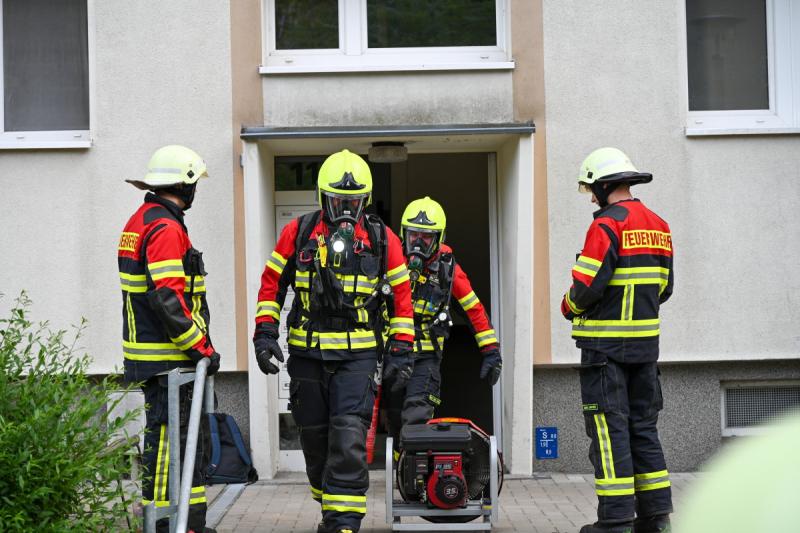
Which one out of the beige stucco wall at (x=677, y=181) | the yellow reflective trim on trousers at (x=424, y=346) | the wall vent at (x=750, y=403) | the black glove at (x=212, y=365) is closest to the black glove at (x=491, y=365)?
the yellow reflective trim on trousers at (x=424, y=346)

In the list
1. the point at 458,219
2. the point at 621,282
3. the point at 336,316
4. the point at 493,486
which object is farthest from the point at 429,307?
the point at 458,219

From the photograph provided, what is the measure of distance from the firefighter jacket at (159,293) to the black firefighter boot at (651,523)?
8.82 feet

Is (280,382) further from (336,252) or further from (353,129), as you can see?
(336,252)

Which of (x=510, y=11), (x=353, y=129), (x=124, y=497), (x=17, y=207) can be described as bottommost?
(x=124, y=497)

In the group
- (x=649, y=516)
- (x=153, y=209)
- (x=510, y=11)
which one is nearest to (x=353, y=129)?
(x=510, y=11)

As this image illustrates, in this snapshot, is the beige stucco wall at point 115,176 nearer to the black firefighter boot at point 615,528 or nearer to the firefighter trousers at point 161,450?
the firefighter trousers at point 161,450

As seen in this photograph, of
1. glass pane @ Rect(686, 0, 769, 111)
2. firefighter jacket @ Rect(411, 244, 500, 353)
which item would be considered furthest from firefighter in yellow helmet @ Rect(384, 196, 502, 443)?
glass pane @ Rect(686, 0, 769, 111)

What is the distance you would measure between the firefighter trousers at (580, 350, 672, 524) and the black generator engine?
77 centimetres

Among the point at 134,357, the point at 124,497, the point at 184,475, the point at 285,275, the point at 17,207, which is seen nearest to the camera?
the point at 124,497

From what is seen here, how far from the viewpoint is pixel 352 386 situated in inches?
261

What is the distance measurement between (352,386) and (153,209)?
1535 mm

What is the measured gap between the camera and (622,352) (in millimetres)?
6605

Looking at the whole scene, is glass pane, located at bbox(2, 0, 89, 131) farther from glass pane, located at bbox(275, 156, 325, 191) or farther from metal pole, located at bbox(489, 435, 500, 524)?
metal pole, located at bbox(489, 435, 500, 524)

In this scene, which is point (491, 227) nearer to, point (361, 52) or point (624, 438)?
→ point (361, 52)
